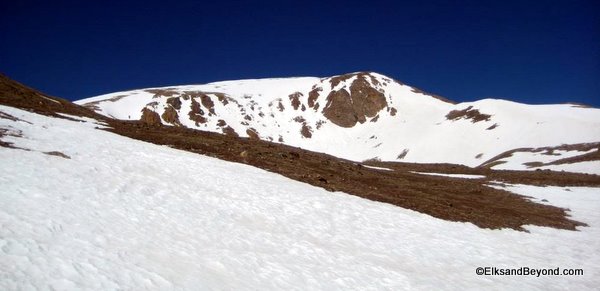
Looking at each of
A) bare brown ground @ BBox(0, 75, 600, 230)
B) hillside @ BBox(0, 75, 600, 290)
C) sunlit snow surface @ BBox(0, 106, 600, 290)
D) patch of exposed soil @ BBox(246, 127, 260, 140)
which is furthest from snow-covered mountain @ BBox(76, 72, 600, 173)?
sunlit snow surface @ BBox(0, 106, 600, 290)

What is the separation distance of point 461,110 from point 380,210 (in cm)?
10027

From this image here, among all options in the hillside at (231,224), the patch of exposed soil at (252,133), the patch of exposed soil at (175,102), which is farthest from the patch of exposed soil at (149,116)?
the hillside at (231,224)

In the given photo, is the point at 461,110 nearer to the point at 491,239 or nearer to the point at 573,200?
the point at 573,200

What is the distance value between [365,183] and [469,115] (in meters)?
86.3

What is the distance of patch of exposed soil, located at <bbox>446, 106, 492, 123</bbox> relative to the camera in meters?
99.4

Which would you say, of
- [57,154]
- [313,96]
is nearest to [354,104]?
[313,96]

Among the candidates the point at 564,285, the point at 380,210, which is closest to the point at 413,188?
the point at 380,210

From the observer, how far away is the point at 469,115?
104 m

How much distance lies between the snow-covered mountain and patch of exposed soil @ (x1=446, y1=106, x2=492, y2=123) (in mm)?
349

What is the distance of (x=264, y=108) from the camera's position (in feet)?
440

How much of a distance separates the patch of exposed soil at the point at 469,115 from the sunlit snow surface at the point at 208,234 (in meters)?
80.6

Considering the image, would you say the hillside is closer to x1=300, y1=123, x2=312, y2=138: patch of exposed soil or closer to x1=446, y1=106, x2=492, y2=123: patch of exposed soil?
x1=446, y1=106, x2=492, y2=123: patch of exposed soil

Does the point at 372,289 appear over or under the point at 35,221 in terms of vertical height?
under

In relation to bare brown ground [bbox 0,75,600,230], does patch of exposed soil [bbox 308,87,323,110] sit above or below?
above
